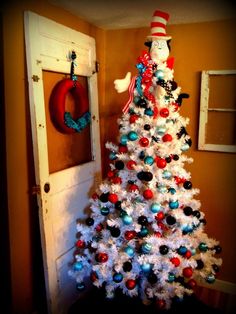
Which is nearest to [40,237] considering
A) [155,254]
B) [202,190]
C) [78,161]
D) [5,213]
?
[5,213]

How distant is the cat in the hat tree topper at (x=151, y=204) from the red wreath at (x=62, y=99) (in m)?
0.42

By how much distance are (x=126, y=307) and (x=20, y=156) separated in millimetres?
1298

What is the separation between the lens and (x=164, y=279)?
1922 millimetres

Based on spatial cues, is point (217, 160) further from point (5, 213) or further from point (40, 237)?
point (5, 213)

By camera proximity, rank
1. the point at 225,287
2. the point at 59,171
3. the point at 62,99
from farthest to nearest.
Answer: the point at 225,287 < the point at 59,171 < the point at 62,99

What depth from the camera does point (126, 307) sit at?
2127 millimetres

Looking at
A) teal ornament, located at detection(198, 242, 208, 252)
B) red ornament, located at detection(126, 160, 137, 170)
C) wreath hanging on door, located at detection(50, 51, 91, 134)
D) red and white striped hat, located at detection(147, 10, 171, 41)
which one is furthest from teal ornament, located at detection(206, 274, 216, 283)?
red and white striped hat, located at detection(147, 10, 171, 41)

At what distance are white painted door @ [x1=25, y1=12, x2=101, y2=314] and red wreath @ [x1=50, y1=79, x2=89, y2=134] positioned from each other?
3.1 inches

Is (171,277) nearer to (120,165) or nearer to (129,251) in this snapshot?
(129,251)

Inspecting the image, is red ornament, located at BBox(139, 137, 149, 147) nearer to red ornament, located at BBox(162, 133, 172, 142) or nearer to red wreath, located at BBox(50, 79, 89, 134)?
red ornament, located at BBox(162, 133, 172, 142)

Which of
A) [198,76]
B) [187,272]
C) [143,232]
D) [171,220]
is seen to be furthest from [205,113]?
[187,272]

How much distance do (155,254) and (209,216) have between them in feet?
3.12

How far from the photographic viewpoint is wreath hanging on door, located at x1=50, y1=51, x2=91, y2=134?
210 cm

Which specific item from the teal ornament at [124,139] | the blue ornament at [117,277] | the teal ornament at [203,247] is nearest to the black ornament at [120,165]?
the teal ornament at [124,139]
